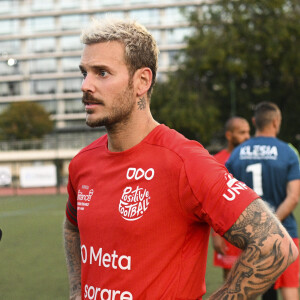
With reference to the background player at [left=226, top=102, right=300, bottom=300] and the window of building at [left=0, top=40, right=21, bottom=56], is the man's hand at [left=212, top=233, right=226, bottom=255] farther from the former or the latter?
the window of building at [left=0, top=40, right=21, bottom=56]

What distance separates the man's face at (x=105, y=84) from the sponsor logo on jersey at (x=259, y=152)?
2842mm

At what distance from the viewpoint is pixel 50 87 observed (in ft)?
225

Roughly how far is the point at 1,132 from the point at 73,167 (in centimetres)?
5613

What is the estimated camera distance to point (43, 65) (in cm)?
6912

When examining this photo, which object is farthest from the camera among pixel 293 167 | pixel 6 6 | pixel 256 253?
pixel 6 6

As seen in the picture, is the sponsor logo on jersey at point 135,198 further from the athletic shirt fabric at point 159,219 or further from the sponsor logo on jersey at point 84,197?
the sponsor logo on jersey at point 84,197

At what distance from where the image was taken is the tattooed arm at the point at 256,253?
1.75 meters

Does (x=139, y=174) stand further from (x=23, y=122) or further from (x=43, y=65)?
(x=43, y=65)

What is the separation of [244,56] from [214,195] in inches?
1153

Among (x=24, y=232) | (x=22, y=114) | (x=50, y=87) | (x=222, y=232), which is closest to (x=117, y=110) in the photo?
(x=222, y=232)

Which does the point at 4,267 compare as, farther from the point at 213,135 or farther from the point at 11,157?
the point at 11,157

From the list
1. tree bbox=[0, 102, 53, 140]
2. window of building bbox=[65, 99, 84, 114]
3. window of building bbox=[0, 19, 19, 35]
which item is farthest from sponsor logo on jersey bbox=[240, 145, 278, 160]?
window of building bbox=[0, 19, 19, 35]

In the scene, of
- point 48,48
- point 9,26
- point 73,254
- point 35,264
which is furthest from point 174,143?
point 9,26

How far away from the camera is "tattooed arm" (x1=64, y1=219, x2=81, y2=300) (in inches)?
95.6
